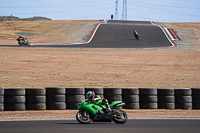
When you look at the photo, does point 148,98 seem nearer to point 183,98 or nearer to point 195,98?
point 183,98

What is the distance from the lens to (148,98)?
14172 mm

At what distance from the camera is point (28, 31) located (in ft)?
187

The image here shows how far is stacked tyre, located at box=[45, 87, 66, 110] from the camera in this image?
44.8 feet

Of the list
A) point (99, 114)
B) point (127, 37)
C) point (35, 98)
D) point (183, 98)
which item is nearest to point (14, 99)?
point (35, 98)

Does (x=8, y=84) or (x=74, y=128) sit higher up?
(x=8, y=84)

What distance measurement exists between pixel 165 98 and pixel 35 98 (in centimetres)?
500

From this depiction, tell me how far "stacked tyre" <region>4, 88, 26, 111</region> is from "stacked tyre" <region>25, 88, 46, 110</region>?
0.61ft

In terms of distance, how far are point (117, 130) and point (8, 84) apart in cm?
1118

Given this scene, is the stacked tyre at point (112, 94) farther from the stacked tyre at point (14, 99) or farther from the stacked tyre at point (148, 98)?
the stacked tyre at point (14, 99)

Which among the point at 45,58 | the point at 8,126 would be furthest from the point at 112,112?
the point at 45,58

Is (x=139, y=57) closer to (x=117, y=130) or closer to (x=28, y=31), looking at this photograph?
(x=117, y=130)

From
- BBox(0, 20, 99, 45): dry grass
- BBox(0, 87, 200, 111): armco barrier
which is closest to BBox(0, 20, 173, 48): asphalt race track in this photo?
BBox(0, 20, 99, 45): dry grass

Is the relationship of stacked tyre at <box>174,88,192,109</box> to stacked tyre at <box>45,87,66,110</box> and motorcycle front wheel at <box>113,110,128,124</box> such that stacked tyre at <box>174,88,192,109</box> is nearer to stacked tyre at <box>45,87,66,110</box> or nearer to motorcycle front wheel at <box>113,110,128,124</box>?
motorcycle front wheel at <box>113,110,128,124</box>

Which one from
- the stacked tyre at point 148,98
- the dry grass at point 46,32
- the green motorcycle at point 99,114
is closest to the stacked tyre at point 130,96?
the stacked tyre at point 148,98
